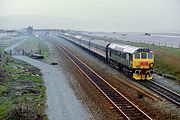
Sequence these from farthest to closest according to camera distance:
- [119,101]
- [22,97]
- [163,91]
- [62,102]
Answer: [163,91] → [22,97] → [62,102] → [119,101]

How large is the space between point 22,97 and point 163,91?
11031 mm

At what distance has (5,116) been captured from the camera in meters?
17.8

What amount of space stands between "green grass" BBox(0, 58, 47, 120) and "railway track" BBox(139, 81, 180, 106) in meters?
8.69

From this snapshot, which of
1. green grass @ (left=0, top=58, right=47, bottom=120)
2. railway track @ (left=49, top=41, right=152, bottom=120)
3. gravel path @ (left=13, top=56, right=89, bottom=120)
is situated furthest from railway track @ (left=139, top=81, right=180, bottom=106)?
green grass @ (left=0, top=58, right=47, bottom=120)

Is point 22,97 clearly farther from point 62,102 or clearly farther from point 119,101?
point 119,101

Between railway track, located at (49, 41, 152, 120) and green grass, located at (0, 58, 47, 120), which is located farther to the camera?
railway track, located at (49, 41, 152, 120)

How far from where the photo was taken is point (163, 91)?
25.5m

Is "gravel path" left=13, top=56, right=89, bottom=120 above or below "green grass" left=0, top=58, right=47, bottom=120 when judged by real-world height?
below

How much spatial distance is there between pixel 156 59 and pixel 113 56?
21.1 feet

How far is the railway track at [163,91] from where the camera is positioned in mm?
22413

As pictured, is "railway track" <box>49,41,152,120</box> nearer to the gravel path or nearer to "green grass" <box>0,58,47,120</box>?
the gravel path

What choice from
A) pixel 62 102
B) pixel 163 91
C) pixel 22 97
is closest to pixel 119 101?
pixel 62 102

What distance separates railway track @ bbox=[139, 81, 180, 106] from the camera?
2241 centimetres

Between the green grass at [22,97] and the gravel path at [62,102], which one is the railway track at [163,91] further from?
the green grass at [22,97]
